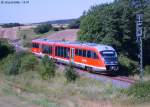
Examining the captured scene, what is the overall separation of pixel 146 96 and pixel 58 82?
1206cm

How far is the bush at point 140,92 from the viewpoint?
2202 cm

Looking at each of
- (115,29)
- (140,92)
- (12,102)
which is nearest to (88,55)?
(115,29)

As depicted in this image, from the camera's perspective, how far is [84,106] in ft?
64.4

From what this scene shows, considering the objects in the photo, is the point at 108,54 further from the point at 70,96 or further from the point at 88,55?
the point at 70,96

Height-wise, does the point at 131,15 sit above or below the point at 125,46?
above

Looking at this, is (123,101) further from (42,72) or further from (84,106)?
(42,72)

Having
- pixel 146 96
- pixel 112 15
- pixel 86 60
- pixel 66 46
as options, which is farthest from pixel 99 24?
pixel 146 96

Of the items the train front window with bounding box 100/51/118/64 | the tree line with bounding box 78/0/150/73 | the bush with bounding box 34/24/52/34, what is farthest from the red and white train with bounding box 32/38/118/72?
the bush with bounding box 34/24/52/34

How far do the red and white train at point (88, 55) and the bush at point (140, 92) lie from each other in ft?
46.5

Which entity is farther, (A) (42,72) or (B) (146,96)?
(A) (42,72)

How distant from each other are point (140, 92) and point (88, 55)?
57.3ft

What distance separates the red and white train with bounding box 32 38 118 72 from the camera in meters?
38.5

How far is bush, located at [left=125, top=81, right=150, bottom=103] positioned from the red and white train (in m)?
14.2

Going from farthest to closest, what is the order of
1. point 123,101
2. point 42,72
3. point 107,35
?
point 107,35 < point 42,72 < point 123,101
